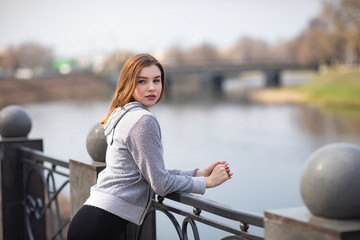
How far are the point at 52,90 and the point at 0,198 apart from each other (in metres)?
57.7

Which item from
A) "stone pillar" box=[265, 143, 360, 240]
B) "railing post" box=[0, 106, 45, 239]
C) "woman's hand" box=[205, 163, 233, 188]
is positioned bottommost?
"railing post" box=[0, 106, 45, 239]

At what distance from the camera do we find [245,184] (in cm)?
1483

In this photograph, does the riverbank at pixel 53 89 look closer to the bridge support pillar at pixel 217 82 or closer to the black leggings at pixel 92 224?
the bridge support pillar at pixel 217 82

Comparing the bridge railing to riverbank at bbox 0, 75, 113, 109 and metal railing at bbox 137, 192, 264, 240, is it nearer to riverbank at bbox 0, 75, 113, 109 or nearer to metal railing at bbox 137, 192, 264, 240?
metal railing at bbox 137, 192, 264, 240

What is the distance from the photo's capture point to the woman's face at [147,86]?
2693 mm

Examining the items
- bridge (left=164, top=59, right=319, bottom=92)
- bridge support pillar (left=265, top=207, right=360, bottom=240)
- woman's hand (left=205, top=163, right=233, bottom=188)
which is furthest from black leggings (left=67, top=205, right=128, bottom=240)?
bridge (left=164, top=59, right=319, bottom=92)

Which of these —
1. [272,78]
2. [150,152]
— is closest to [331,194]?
[150,152]

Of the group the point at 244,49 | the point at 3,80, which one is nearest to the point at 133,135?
the point at 3,80

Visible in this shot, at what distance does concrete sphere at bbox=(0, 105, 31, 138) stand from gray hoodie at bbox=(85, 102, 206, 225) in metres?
2.39

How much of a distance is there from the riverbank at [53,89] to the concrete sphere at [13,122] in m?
45.7

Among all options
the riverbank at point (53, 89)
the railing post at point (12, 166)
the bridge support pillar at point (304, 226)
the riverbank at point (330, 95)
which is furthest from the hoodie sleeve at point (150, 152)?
the riverbank at point (53, 89)

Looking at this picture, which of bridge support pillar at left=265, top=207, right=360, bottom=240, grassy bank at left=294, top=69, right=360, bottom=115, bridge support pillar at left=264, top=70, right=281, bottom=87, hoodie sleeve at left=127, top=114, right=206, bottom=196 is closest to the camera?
bridge support pillar at left=265, top=207, right=360, bottom=240

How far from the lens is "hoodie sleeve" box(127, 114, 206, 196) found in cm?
249

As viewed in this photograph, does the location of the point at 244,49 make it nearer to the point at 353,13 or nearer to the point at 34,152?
the point at 353,13
